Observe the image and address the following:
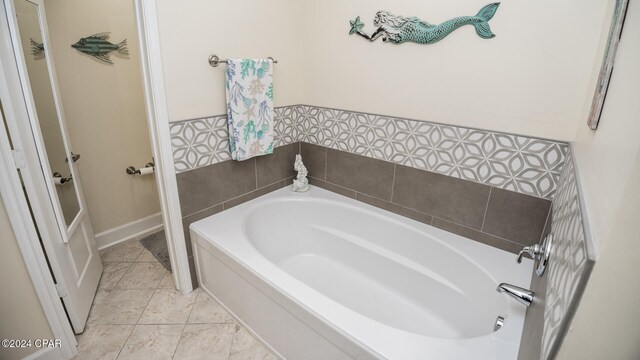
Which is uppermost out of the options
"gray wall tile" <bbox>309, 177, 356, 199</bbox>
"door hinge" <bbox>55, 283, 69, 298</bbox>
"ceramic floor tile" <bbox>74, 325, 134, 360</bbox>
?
"gray wall tile" <bbox>309, 177, 356, 199</bbox>

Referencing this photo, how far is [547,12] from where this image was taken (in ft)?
3.95

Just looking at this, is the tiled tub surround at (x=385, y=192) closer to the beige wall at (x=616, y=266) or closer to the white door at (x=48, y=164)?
the white door at (x=48, y=164)

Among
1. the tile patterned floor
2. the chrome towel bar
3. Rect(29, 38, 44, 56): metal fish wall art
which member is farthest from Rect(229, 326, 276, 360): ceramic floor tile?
Rect(29, 38, 44, 56): metal fish wall art

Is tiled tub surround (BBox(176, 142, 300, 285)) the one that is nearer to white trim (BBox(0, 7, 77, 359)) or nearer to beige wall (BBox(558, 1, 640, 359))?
white trim (BBox(0, 7, 77, 359))

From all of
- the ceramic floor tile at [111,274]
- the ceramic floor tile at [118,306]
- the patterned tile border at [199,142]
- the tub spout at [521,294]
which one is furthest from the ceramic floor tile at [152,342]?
the tub spout at [521,294]

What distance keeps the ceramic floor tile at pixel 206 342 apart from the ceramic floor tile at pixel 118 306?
38 cm

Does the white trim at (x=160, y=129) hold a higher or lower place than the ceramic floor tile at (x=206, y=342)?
higher

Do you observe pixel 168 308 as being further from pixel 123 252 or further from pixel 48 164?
pixel 48 164

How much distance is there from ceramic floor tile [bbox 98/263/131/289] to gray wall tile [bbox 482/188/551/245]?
2447 millimetres

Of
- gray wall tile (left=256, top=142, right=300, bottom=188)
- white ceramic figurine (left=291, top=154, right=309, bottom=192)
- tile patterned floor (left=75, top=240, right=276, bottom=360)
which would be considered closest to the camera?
tile patterned floor (left=75, top=240, right=276, bottom=360)

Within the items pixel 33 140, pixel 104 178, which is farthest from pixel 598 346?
pixel 104 178

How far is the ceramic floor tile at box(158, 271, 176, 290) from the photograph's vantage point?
1976 millimetres

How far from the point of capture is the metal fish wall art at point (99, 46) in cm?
199

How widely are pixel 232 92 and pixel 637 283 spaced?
1.74 meters
